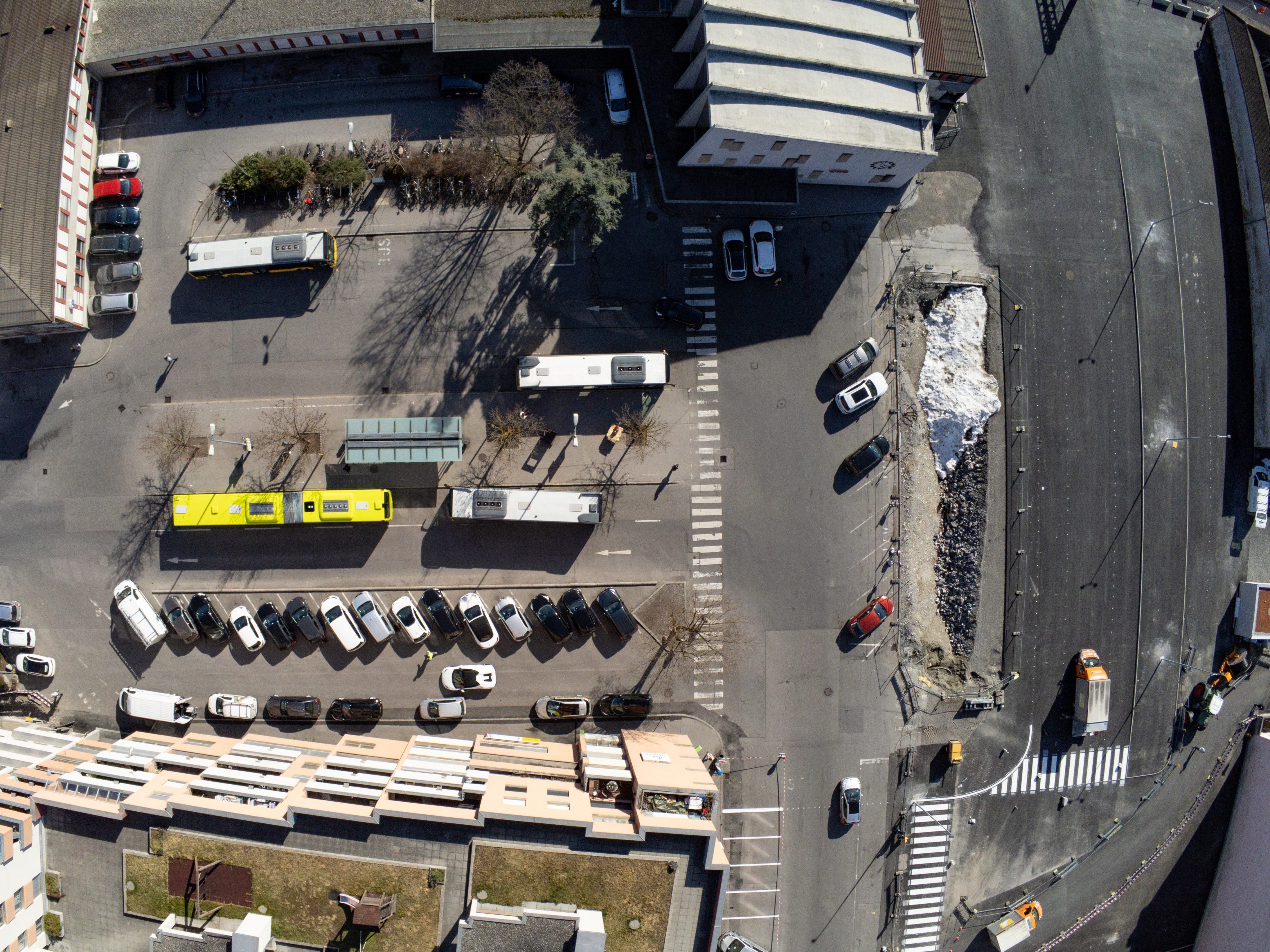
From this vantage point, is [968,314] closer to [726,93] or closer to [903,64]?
[903,64]

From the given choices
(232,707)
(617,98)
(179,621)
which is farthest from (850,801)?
(617,98)

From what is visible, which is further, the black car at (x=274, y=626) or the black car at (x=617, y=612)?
the black car at (x=274, y=626)

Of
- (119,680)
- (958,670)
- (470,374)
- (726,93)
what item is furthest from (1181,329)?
(119,680)

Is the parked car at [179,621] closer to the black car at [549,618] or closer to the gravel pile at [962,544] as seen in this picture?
the black car at [549,618]

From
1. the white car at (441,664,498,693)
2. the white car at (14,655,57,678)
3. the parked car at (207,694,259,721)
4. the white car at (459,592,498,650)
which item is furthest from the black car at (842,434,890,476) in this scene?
the white car at (14,655,57,678)

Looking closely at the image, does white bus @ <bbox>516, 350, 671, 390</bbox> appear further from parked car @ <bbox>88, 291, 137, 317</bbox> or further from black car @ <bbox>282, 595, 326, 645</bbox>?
parked car @ <bbox>88, 291, 137, 317</bbox>

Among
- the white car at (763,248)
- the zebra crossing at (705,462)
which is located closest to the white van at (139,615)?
the zebra crossing at (705,462)

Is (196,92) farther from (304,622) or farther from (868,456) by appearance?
(868,456)

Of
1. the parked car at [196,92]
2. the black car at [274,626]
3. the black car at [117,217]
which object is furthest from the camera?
the parked car at [196,92]
